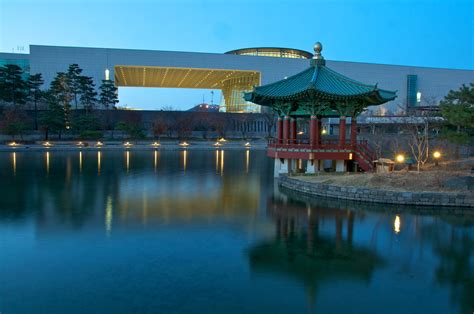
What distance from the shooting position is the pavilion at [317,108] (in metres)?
21.1

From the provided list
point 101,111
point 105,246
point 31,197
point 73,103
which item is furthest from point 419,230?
point 73,103

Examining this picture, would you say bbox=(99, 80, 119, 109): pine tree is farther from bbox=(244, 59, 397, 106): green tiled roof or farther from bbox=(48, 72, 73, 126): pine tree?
bbox=(244, 59, 397, 106): green tiled roof

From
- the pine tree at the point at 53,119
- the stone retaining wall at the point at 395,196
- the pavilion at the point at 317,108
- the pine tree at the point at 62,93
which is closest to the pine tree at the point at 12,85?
the pine tree at the point at 62,93

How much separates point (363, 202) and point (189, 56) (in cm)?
5435

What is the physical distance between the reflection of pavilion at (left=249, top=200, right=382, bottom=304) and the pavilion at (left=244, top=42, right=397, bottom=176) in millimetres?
8255

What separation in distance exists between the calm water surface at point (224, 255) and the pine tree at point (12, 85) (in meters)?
40.0

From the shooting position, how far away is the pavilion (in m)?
21.1

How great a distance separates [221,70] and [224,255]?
202ft

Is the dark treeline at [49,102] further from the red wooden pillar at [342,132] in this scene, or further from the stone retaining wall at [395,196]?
the stone retaining wall at [395,196]

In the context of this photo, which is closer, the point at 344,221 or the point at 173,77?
the point at 344,221

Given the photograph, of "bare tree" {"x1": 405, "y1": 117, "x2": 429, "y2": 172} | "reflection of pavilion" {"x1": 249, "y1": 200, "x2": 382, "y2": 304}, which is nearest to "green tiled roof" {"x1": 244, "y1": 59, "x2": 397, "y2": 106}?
"bare tree" {"x1": 405, "y1": 117, "x2": 429, "y2": 172}

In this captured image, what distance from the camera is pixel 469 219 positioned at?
14.2m

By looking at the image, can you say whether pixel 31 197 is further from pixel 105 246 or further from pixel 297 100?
pixel 297 100

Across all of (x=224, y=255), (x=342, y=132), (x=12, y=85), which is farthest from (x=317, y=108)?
(x=12, y=85)
